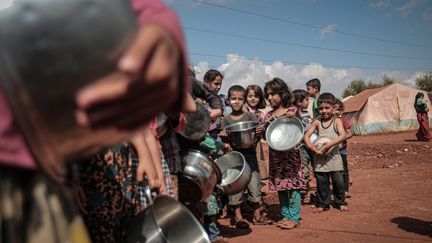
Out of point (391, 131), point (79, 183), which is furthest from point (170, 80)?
point (391, 131)

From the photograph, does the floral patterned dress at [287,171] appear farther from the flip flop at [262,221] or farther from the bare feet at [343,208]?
the bare feet at [343,208]

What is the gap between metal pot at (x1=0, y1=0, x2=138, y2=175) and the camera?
53 cm

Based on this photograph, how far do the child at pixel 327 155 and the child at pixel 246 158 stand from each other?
88cm

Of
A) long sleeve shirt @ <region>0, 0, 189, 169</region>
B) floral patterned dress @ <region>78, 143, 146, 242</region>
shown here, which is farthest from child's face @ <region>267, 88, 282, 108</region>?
long sleeve shirt @ <region>0, 0, 189, 169</region>

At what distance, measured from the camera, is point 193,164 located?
2.65 m

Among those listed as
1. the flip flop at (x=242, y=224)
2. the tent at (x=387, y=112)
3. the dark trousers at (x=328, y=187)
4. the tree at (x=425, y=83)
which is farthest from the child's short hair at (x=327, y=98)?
the tree at (x=425, y=83)

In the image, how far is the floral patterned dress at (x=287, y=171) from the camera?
441 centimetres

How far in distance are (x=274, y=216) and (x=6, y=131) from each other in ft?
16.6

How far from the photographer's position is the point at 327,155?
16.6ft

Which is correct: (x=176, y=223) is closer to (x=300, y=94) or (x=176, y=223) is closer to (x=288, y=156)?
(x=288, y=156)

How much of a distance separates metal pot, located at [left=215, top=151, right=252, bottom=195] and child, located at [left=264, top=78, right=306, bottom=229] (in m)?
0.59

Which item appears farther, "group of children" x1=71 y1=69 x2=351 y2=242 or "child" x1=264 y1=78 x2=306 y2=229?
"child" x1=264 y1=78 x2=306 y2=229

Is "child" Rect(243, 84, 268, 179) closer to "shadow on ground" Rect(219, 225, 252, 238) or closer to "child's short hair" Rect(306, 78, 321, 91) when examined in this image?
"shadow on ground" Rect(219, 225, 252, 238)

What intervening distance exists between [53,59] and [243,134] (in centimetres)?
387
